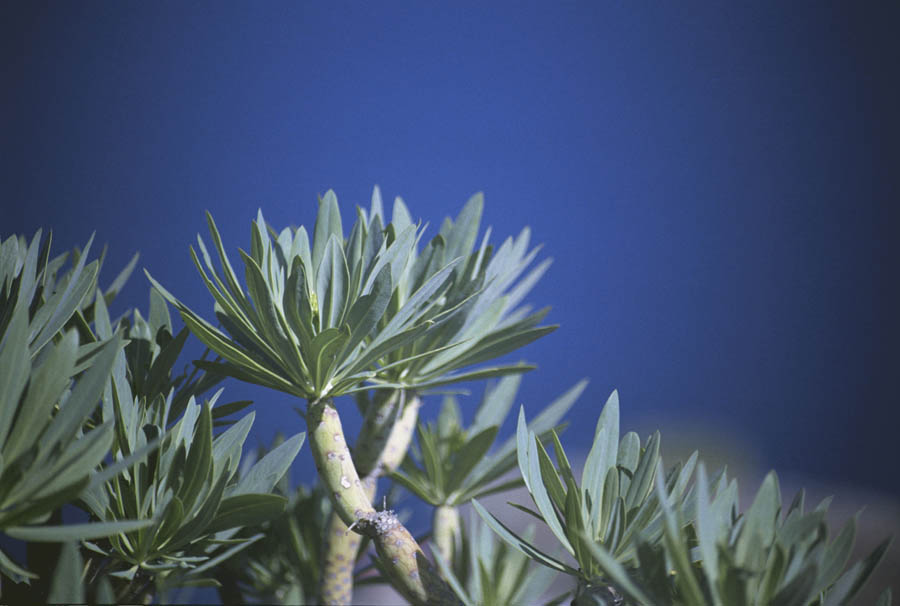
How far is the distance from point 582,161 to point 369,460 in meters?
1.11

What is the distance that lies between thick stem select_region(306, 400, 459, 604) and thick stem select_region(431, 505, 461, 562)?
102mm

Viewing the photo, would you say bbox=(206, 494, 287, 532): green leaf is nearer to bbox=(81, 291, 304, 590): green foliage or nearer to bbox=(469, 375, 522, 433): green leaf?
bbox=(81, 291, 304, 590): green foliage

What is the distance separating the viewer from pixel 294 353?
285 millimetres

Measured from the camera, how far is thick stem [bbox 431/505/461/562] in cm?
38

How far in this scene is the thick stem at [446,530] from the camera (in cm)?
38

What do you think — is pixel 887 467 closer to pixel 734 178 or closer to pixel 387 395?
pixel 734 178

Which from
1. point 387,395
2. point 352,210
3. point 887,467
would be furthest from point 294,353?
point 887,467

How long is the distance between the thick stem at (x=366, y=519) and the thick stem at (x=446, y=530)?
10cm

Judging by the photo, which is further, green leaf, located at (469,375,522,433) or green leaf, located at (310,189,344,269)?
green leaf, located at (469,375,522,433)

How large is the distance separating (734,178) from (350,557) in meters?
1.32

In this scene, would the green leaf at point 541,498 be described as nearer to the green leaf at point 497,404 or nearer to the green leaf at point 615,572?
the green leaf at point 615,572

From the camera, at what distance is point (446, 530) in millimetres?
380

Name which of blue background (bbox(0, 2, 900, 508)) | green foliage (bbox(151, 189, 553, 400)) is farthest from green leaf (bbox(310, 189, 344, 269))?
blue background (bbox(0, 2, 900, 508))

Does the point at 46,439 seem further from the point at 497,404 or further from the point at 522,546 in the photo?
the point at 497,404
